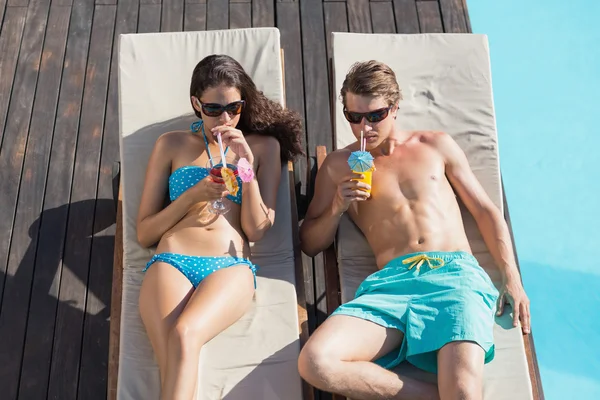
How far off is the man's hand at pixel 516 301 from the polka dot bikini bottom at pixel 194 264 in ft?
4.18

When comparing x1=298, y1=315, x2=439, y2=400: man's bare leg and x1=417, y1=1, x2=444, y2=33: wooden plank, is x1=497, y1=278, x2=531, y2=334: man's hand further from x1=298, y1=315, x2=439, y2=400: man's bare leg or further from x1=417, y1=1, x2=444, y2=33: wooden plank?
x1=417, y1=1, x2=444, y2=33: wooden plank

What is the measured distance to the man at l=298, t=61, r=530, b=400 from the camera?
305 cm

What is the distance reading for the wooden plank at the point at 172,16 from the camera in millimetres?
5481


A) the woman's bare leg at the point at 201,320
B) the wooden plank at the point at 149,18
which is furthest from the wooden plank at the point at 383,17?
the woman's bare leg at the point at 201,320

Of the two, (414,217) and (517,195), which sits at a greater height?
(517,195)

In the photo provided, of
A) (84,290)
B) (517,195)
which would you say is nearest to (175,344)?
(84,290)

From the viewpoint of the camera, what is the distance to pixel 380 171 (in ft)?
12.2

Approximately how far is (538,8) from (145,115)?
4450 millimetres

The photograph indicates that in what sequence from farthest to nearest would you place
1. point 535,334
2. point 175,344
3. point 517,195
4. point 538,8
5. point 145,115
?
point 538,8 < point 517,195 < point 535,334 < point 145,115 < point 175,344

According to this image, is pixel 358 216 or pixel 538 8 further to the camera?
pixel 538 8

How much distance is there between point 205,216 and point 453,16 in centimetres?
293

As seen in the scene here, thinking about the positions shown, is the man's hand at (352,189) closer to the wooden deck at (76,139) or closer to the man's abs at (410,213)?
the man's abs at (410,213)

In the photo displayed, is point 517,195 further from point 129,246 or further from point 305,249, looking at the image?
point 129,246

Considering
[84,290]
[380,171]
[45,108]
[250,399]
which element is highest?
[45,108]
